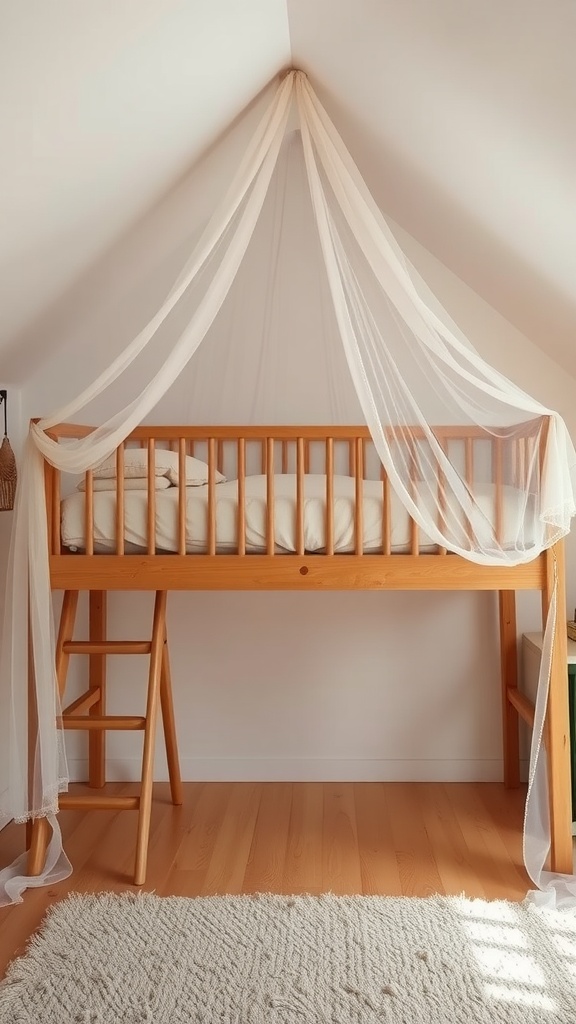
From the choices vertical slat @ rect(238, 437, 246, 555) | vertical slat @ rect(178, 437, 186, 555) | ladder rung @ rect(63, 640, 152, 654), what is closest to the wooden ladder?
ladder rung @ rect(63, 640, 152, 654)

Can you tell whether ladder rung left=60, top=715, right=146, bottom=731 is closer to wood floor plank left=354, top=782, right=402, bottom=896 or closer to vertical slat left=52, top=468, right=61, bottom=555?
vertical slat left=52, top=468, right=61, bottom=555

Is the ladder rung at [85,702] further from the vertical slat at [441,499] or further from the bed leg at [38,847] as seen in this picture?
the vertical slat at [441,499]

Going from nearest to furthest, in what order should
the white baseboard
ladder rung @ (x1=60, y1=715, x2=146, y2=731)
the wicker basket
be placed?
ladder rung @ (x1=60, y1=715, x2=146, y2=731) → the wicker basket → the white baseboard

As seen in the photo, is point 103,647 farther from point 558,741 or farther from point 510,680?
point 510,680

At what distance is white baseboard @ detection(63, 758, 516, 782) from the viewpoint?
387 cm

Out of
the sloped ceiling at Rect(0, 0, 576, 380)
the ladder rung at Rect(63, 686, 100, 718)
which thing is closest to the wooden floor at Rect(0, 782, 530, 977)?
the ladder rung at Rect(63, 686, 100, 718)

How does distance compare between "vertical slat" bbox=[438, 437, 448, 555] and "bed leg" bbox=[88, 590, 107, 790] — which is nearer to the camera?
"vertical slat" bbox=[438, 437, 448, 555]

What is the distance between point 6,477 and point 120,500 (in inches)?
24.6

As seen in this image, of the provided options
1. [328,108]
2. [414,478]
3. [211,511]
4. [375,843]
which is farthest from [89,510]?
[328,108]

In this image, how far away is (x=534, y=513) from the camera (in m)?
2.86

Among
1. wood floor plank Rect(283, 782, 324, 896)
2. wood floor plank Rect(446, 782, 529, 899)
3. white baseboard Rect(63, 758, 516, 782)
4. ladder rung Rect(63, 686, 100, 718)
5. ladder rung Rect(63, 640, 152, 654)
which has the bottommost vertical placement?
wood floor plank Rect(446, 782, 529, 899)

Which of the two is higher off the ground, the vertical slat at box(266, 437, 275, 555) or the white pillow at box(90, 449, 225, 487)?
the white pillow at box(90, 449, 225, 487)

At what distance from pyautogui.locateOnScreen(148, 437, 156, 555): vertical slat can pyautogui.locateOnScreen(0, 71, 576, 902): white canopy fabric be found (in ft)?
0.41

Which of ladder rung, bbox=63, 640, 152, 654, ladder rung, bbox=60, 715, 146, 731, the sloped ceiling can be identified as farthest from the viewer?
ladder rung, bbox=63, 640, 152, 654
